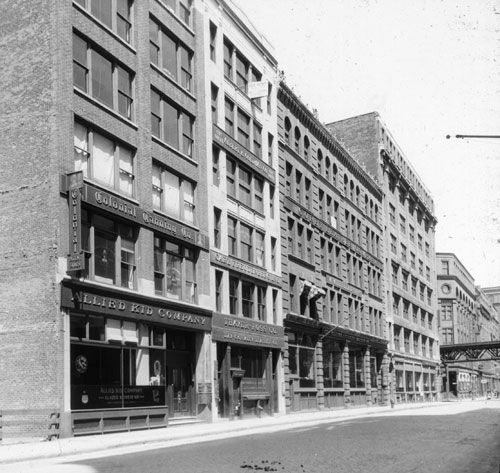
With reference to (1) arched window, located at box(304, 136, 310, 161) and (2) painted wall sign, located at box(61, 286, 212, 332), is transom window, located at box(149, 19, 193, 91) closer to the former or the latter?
(2) painted wall sign, located at box(61, 286, 212, 332)

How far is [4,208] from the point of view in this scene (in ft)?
89.0

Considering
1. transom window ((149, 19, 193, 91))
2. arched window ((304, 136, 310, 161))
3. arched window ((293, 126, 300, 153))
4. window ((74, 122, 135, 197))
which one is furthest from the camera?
arched window ((304, 136, 310, 161))

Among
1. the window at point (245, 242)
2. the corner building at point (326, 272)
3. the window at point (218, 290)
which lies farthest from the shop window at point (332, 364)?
the window at point (218, 290)

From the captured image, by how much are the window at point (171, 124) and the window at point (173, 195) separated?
1.47 m

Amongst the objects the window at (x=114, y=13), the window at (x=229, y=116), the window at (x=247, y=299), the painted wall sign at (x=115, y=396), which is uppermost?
the window at (x=114, y=13)

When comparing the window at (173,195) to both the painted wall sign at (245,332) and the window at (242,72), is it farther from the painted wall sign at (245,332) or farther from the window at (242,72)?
the window at (242,72)

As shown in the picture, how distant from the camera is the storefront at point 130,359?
26.0 meters

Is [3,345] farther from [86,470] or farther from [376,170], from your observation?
[376,170]

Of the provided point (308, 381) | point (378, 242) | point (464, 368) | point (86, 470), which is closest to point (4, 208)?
point (86, 470)

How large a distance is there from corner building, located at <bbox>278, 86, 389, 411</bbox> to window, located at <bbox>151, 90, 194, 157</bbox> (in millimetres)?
11141

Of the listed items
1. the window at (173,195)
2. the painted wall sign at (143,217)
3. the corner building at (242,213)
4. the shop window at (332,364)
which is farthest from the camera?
the shop window at (332,364)

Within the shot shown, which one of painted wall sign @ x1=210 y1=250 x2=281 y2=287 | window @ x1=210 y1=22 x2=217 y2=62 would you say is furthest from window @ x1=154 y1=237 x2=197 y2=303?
window @ x1=210 y1=22 x2=217 y2=62

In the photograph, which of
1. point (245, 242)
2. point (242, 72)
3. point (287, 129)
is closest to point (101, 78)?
point (245, 242)

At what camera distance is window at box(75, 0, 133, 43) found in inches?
1169
